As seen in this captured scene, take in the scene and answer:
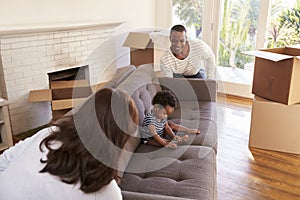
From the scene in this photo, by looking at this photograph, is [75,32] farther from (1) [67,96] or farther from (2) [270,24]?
(2) [270,24]

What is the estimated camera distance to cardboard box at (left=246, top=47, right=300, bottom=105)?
242 centimetres

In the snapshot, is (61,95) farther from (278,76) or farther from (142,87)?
(278,76)

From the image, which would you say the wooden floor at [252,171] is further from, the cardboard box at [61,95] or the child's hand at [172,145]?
the cardboard box at [61,95]

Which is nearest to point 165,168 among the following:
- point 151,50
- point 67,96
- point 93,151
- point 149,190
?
point 149,190

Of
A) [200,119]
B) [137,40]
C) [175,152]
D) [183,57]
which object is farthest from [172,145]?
[137,40]

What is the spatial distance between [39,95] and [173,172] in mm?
1885

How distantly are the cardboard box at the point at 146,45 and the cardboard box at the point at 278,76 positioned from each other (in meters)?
1.56

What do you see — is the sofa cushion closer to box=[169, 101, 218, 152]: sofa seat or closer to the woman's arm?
the woman's arm

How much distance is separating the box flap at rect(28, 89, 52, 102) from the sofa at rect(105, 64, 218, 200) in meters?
0.98

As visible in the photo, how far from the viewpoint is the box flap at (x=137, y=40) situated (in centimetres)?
394

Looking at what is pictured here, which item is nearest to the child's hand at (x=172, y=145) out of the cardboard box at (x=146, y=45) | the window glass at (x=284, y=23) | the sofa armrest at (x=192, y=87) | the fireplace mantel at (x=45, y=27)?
the sofa armrest at (x=192, y=87)

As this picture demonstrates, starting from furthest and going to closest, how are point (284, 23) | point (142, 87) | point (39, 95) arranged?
point (284, 23)
point (39, 95)
point (142, 87)

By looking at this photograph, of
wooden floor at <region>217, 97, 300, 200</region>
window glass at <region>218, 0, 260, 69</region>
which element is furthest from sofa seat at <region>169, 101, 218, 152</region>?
window glass at <region>218, 0, 260, 69</region>

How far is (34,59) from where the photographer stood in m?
3.04
